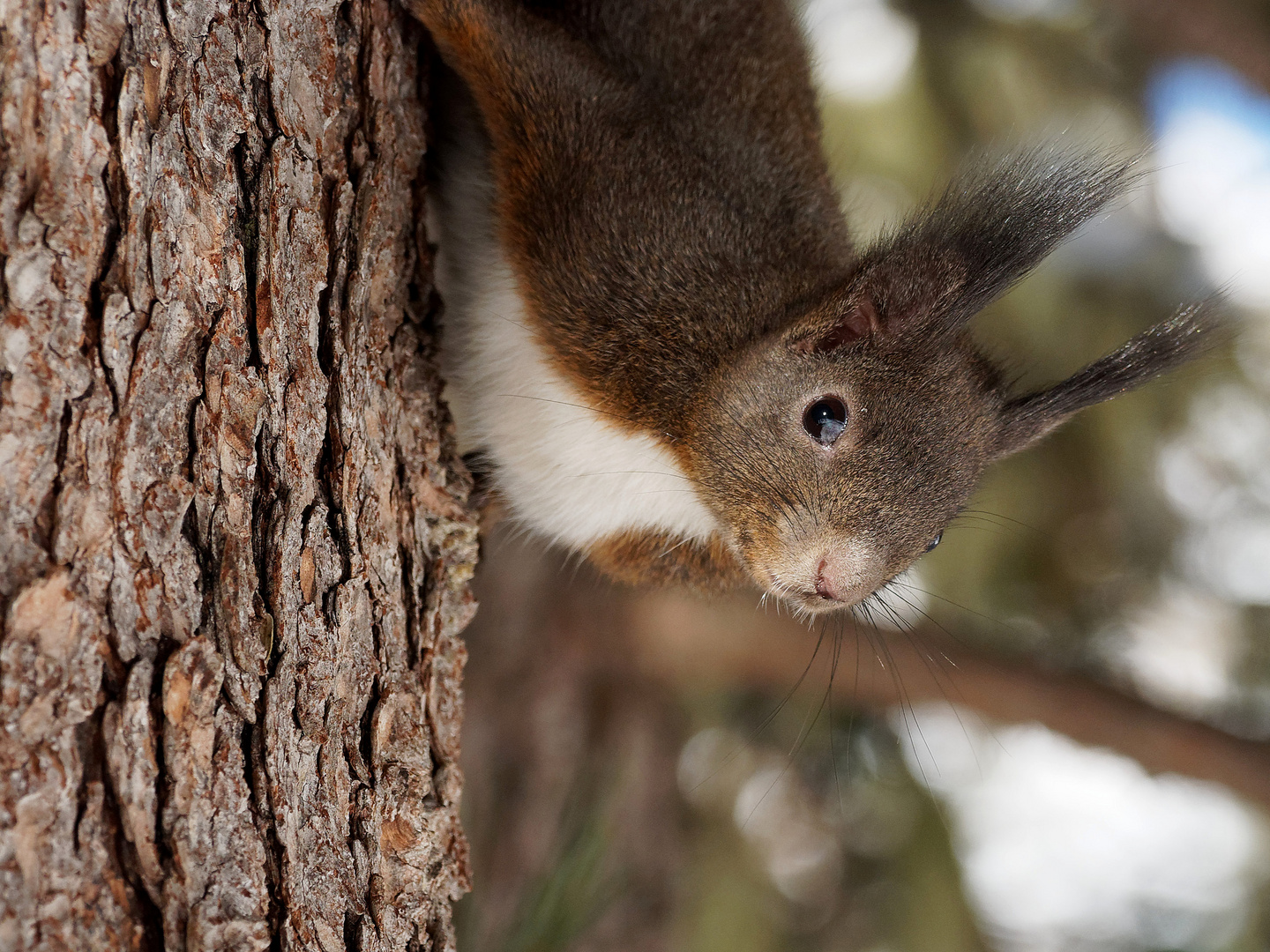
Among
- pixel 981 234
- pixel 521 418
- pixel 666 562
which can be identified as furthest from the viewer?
pixel 666 562

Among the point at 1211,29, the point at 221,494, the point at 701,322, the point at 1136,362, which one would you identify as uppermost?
the point at 1211,29

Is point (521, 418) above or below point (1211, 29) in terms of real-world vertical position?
below

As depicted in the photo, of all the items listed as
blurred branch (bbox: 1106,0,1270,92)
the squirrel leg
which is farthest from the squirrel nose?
blurred branch (bbox: 1106,0,1270,92)

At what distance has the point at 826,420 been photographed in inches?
77.6

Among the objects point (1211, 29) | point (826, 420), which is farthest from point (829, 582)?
point (1211, 29)

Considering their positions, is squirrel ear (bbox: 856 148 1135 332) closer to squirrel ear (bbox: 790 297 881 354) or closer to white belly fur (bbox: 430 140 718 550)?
squirrel ear (bbox: 790 297 881 354)

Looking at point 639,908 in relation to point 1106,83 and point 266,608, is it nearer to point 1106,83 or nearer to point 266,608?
point 266,608

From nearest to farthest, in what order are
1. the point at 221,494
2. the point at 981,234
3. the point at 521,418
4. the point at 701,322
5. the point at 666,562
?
the point at 221,494
the point at 981,234
the point at 701,322
the point at 521,418
the point at 666,562

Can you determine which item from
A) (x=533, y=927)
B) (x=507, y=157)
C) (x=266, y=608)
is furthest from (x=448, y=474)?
(x=533, y=927)

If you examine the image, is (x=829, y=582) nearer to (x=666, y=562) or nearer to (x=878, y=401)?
(x=878, y=401)

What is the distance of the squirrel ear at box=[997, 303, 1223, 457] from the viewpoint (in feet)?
6.63

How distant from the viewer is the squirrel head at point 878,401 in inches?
73.3

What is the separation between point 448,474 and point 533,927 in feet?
2.94

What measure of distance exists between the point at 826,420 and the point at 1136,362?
596 millimetres
